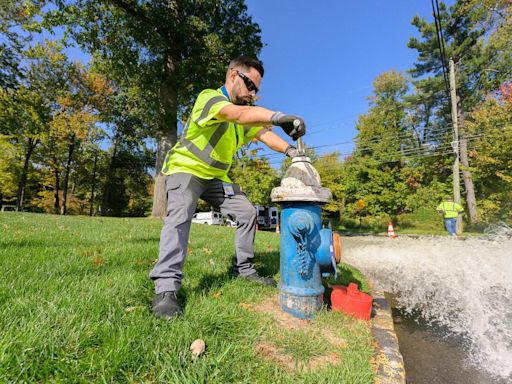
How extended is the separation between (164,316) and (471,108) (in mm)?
26333

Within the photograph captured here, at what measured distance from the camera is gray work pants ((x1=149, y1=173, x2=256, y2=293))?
6.14 ft

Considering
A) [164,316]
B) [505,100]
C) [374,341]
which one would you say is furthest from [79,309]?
[505,100]

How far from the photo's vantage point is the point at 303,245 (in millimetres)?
1970

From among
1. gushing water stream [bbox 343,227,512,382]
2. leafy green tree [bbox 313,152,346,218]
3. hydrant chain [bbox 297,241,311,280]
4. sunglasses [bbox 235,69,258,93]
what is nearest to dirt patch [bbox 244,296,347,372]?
hydrant chain [bbox 297,241,311,280]

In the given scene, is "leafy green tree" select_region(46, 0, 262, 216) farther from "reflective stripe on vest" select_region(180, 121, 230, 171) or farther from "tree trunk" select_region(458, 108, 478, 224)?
"tree trunk" select_region(458, 108, 478, 224)

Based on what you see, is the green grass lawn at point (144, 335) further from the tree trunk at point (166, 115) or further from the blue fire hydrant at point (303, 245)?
the tree trunk at point (166, 115)


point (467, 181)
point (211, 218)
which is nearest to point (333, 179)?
point (467, 181)

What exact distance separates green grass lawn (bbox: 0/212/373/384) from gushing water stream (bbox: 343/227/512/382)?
0.96m

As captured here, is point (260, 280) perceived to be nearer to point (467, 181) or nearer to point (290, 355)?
point (290, 355)

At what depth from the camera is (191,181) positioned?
2.12 m

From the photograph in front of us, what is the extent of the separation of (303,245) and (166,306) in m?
0.94

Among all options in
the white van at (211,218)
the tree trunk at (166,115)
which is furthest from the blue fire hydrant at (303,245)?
the white van at (211,218)

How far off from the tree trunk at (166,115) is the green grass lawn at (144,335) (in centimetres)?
936

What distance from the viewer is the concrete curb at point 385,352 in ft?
4.83
